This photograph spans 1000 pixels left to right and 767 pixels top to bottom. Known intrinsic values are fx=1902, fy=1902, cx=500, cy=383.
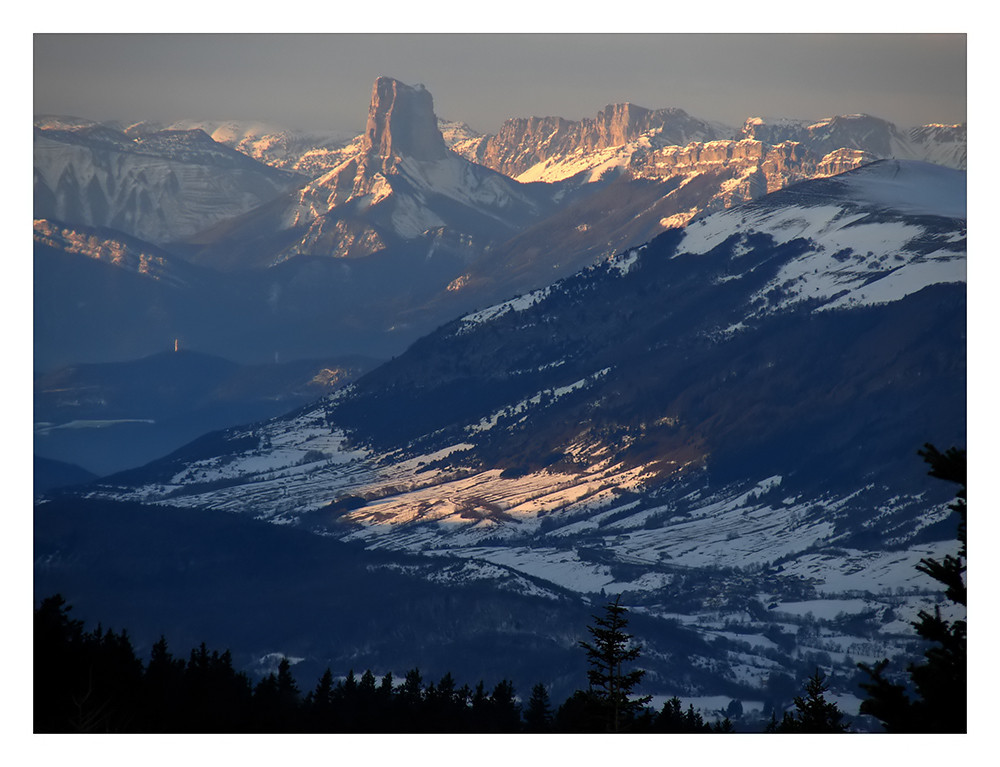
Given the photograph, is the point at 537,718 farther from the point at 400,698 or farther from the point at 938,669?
the point at 938,669

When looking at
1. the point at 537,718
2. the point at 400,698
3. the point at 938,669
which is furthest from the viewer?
the point at 400,698

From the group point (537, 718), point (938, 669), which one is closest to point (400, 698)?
point (537, 718)

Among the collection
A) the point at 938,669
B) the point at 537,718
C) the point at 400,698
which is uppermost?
the point at 938,669

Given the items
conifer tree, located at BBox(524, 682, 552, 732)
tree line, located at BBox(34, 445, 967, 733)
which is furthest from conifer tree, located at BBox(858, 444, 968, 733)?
conifer tree, located at BBox(524, 682, 552, 732)

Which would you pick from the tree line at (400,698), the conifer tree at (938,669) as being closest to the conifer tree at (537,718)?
the tree line at (400,698)

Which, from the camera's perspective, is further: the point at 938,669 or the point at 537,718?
the point at 537,718

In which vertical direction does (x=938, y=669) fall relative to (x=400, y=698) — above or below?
above

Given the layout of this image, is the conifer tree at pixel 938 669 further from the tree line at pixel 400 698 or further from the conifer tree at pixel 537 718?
the conifer tree at pixel 537 718
